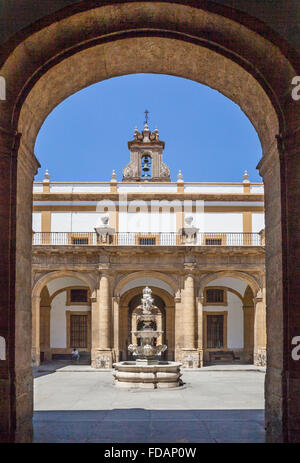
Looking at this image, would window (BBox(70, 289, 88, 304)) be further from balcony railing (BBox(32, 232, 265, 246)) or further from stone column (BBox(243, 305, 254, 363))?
stone column (BBox(243, 305, 254, 363))

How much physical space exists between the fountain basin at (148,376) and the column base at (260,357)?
32.2 ft

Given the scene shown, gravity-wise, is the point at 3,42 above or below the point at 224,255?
above

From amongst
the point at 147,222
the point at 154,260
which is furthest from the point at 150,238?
the point at 154,260

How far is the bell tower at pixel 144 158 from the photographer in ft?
102

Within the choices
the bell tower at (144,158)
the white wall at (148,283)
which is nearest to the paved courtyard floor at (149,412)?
the white wall at (148,283)

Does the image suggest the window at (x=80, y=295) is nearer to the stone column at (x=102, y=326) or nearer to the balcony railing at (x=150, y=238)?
the balcony railing at (x=150, y=238)

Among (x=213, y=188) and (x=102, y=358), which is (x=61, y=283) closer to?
(x=102, y=358)

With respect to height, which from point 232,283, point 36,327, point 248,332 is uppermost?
point 232,283

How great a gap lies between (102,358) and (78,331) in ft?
17.0

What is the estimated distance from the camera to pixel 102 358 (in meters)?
24.2

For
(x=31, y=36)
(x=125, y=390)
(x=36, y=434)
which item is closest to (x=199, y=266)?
(x=125, y=390)
